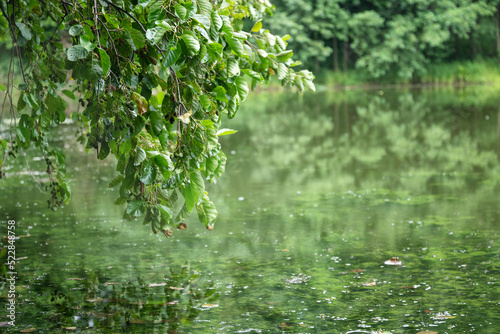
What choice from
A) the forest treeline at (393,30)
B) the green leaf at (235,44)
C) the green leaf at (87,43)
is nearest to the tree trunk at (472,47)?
the forest treeline at (393,30)

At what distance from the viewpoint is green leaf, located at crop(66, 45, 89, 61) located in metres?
3.93

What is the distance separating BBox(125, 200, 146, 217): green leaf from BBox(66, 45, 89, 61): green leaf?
101 cm

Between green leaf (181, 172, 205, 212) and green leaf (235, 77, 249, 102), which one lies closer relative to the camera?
green leaf (181, 172, 205, 212)

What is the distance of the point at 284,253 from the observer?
7.50 m

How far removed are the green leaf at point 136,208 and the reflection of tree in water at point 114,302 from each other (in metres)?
1.09

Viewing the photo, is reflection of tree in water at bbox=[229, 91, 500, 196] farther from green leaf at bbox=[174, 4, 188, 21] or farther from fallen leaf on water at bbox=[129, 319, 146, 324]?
green leaf at bbox=[174, 4, 188, 21]

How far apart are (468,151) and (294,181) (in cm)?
485

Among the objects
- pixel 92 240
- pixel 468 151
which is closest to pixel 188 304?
pixel 92 240

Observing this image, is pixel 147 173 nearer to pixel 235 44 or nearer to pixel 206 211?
pixel 206 211

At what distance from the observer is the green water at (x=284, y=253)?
18.2 ft

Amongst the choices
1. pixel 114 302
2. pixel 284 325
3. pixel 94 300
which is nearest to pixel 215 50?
pixel 284 325

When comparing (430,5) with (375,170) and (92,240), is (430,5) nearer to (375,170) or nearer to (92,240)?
(375,170)

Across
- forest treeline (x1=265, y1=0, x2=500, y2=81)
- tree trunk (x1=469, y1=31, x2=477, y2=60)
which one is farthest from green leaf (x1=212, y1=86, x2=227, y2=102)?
tree trunk (x1=469, y1=31, x2=477, y2=60)

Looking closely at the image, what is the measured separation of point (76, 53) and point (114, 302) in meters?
2.59
